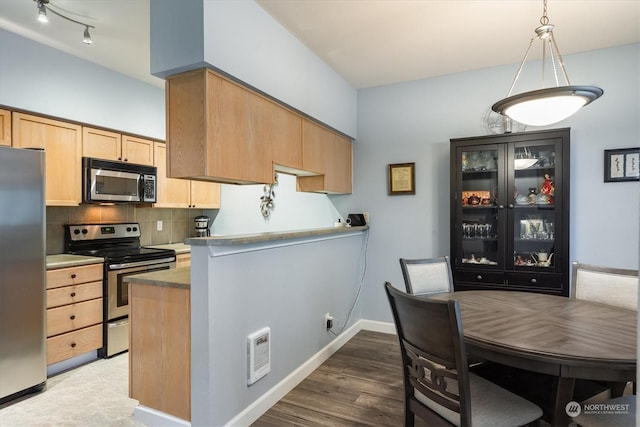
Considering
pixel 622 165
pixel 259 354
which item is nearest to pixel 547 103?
pixel 622 165

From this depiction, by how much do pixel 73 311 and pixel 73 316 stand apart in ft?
0.14

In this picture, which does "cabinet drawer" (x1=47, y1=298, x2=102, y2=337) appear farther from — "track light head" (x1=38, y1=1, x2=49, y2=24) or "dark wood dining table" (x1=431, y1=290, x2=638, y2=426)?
"dark wood dining table" (x1=431, y1=290, x2=638, y2=426)

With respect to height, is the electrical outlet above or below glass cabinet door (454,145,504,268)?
below

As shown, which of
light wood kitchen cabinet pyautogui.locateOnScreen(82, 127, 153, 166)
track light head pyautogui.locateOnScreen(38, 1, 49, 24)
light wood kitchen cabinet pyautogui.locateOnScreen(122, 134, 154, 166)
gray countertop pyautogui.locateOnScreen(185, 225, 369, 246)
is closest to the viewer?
gray countertop pyautogui.locateOnScreen(185, 225, 369, 246)

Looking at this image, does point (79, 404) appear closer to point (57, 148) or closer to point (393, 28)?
point (57, 148)

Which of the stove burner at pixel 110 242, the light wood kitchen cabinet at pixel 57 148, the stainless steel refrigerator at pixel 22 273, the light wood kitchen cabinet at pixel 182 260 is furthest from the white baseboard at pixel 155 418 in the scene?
the light wood kitchen cabinet at pixel 57 148

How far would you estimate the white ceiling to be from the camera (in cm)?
230

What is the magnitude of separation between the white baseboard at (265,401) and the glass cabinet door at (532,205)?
1.76 m

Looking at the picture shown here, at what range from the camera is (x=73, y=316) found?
286 centimetres

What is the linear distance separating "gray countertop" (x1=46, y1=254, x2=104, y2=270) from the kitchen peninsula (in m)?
1.14

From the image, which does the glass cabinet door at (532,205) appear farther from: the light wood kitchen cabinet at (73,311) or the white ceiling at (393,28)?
the light wood kitchen cabinet at (73,311)

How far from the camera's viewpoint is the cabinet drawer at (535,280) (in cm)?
277

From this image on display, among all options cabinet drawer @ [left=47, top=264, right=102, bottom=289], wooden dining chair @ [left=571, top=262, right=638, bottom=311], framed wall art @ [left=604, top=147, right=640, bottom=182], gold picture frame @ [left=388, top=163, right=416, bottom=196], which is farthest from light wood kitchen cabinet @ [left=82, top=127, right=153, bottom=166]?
framed wall art @ [left=604, top=147, right=640, bottom=182]

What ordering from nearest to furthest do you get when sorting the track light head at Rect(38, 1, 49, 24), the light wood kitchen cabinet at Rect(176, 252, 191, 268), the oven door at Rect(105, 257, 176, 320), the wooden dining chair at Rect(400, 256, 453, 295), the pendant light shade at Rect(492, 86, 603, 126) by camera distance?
the pendant light shade at Rect(492, 86, 603, 126), the track light head at Rect(38, 1, 49, 24), the wooden dining chair at Rect(400, 256, 453, 295), the oven door at Rect(105, 257, 176, 320), the light wood kitchen cabinet at Rect(176, 252, 191, 268)
